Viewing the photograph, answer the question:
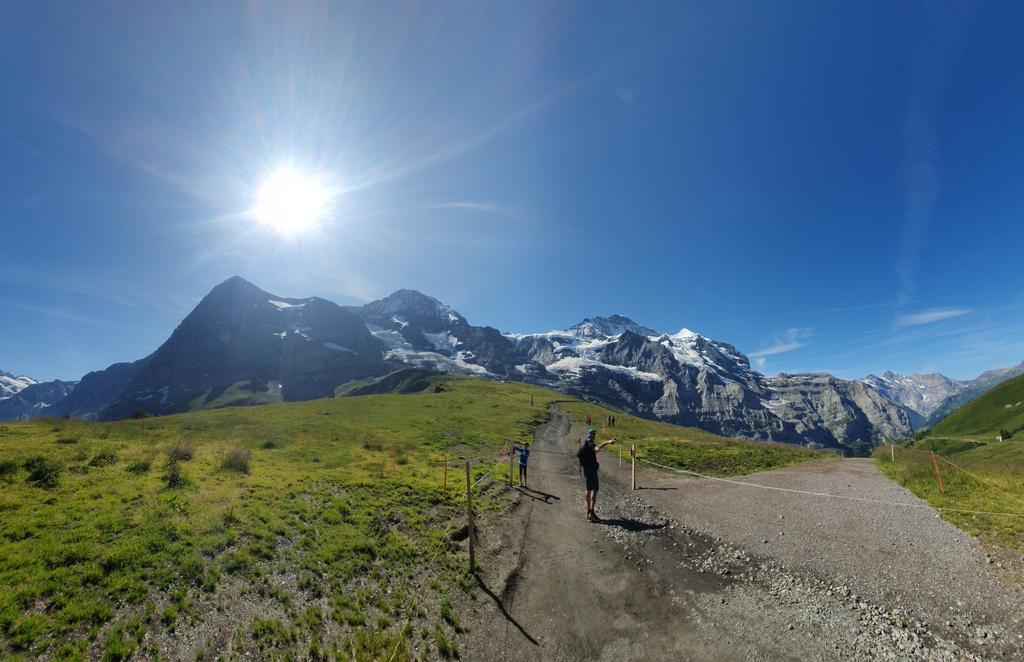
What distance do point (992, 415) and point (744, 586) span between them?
532 feet

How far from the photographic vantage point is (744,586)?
13344mm

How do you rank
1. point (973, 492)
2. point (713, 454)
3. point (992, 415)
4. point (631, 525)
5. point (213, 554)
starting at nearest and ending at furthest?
point (213, 554)
point (631, 525)
point (973, 492)
point (713, 454)
point (992, 415)

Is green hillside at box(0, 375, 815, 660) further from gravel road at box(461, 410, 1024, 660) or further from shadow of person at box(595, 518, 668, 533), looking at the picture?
shadow of person at box(595, 518, 668, 533)

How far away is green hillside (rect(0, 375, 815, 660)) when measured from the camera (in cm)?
1059

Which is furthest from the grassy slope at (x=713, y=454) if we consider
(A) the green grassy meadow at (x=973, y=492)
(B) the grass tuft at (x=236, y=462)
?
(B) the grass tuft at (x=236, y=462)

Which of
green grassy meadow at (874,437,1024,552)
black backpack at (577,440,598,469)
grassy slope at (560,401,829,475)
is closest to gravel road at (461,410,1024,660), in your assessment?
green grassy meadow at (874,437,1024,552)

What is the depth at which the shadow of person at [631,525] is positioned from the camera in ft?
62.3

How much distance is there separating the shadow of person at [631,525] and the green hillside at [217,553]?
6.22 metres

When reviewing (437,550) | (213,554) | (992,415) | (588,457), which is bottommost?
(437,550)

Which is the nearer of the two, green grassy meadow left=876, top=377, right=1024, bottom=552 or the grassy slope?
green grassy meadow left=876, top=377, right=1024, bottom=552

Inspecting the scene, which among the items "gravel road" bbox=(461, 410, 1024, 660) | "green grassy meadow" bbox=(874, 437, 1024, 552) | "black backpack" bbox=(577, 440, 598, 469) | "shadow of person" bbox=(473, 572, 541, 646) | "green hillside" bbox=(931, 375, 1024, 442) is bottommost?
"shadow of person" bbox=(473, 572, 541, 646)

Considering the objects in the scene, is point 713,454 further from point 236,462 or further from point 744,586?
point 236,462

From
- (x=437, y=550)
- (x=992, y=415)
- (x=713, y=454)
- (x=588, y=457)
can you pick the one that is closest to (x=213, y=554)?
(x=437, y=550)

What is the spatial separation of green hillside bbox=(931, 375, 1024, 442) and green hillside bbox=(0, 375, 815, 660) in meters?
135
